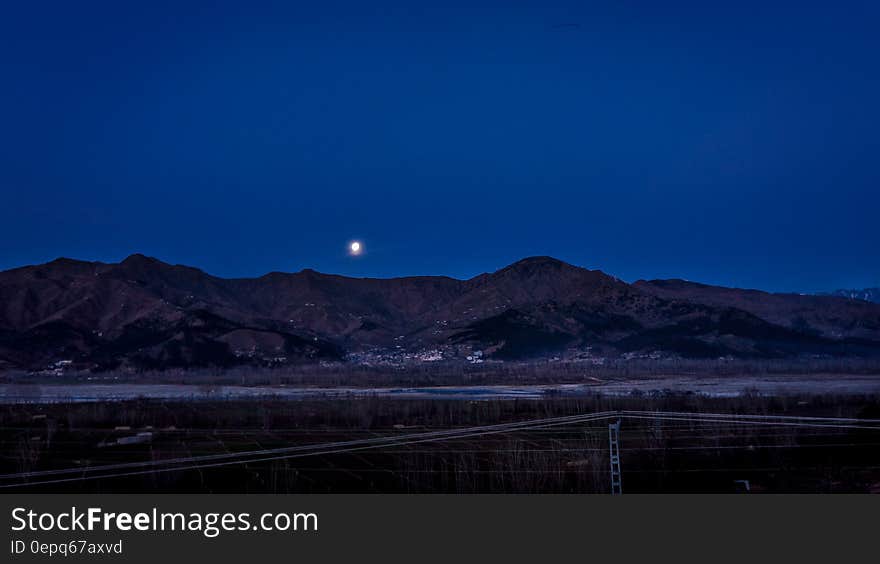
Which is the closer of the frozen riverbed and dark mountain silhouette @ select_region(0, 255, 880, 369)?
the frozen riverbed

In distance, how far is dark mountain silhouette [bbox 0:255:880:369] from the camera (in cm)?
8969

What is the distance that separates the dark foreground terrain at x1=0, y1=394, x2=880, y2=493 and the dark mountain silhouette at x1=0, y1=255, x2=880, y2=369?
58887mm

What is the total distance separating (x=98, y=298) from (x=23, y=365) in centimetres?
2521

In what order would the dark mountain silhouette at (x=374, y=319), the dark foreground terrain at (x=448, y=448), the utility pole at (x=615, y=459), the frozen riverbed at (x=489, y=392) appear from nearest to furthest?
1. the utility pole at (x=615, y=459)
2. the dark foreground terrain at (x=448, y=448)
3. the frozen riverbed at (x=489, y=392)
4. the dark mountain silhouette at (x=374, y=319)

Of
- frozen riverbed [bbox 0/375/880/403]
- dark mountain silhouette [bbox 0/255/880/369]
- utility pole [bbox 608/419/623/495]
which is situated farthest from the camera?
dark mountain silhouette [bbox 0/255/880/369]

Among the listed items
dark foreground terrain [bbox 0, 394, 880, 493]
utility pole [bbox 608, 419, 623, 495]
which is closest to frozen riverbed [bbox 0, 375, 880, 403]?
dark foreground terrain [bbox 0, 394, 880, 493]

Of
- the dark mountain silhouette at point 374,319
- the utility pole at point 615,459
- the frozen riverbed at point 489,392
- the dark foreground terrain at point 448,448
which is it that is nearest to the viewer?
the utility pole at point 615,459

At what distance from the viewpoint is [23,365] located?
80.6 meters

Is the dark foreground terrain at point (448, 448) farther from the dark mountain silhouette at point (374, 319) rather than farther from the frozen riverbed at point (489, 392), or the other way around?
the dark mountain silhouette at point (374, 319)

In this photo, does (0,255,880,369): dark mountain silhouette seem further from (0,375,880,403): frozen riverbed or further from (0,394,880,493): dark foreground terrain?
(0,394,880,493): dark foreground terrain

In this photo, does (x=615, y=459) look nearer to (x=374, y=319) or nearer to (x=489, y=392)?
(x=489, y=392)

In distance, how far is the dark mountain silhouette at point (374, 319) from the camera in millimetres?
89688

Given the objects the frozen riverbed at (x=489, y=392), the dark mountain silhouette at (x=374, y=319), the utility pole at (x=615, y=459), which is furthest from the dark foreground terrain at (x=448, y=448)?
the dark mountain silhouette at (x=374, y=319)

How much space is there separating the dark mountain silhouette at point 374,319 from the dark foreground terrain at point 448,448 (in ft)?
193
